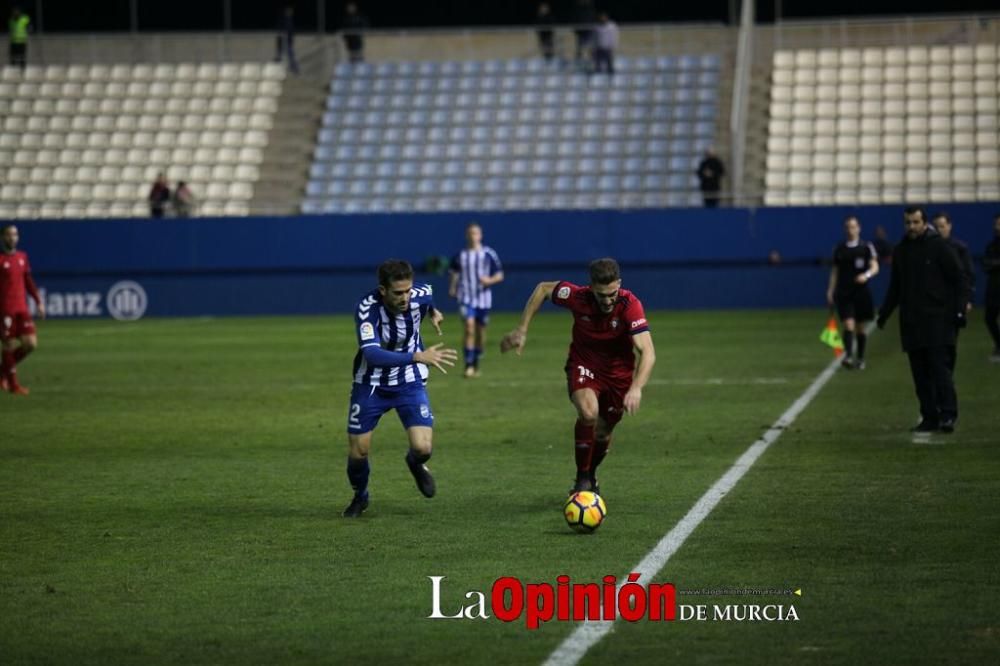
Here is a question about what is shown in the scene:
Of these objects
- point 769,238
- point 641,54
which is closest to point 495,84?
point 641,54

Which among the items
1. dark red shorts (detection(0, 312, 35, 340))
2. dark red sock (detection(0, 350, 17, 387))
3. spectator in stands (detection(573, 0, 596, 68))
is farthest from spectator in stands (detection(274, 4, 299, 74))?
dark red sock (detection(0, 350, 17, 387))

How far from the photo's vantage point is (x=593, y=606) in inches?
328

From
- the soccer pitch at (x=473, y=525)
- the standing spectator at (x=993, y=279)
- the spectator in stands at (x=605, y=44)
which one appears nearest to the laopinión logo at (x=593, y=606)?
the soccer pitch at (x=473, y=525)

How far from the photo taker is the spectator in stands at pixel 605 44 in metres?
41.4

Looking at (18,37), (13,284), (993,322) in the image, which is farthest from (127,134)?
(993,322)

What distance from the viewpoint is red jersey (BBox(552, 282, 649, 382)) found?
1131cm

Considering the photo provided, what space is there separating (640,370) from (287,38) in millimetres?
34043

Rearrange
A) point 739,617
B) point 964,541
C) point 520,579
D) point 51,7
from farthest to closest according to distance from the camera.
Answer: point 51,7
point 964,541
point 520,579
point 739,617

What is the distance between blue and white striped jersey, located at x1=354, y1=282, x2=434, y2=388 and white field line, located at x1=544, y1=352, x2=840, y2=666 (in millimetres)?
2131

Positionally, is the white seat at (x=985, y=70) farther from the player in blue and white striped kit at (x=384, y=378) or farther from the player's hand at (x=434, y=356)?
the player's hand at (x=434, y=356)

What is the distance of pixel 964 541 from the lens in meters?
10.0

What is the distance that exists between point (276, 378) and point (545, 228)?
15.3m

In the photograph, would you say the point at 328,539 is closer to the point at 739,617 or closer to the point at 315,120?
the point at 739,617

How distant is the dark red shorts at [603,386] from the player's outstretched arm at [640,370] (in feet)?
0.81
